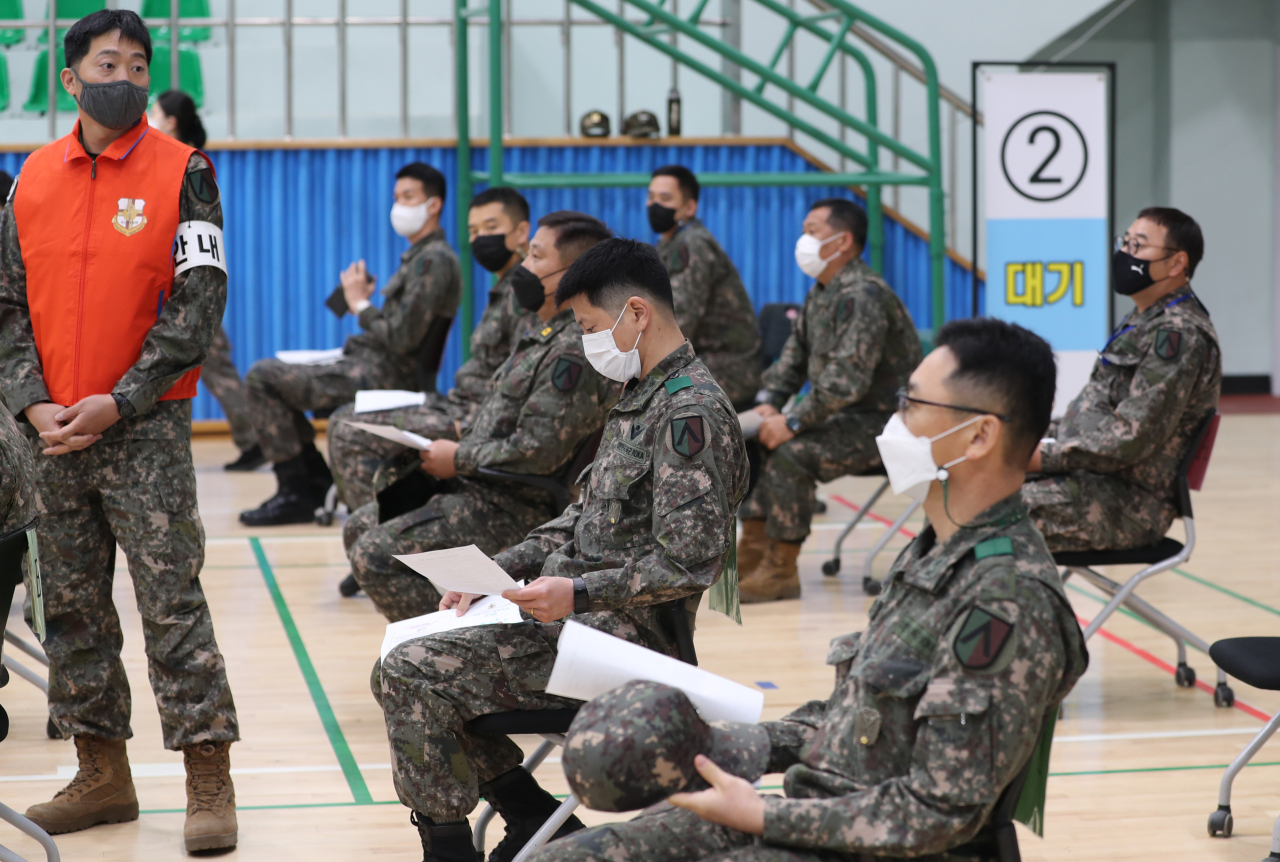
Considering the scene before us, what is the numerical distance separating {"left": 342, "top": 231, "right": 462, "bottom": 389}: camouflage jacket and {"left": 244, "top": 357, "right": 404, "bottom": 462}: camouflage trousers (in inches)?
10.4

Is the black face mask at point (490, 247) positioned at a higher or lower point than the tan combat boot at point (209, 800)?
higher

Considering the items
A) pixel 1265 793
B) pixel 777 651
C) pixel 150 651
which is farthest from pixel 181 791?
pixel 1265 793

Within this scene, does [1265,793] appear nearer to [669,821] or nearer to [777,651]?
[777,651]

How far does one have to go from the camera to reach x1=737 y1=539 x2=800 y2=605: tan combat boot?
538 cm

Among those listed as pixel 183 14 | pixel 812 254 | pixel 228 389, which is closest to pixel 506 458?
pixel 812 254

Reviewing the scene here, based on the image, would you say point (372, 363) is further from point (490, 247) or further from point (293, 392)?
point (490, 247)

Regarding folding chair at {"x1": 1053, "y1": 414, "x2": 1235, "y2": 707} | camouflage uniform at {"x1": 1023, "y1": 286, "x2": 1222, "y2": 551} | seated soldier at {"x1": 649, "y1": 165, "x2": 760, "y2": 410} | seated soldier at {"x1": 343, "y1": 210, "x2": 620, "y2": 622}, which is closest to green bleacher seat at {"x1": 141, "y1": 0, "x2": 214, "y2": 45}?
seated soldier at {"x1": 649, "y1": 165, "x2": 760, "y2": 410}

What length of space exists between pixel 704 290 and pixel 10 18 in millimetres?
5514

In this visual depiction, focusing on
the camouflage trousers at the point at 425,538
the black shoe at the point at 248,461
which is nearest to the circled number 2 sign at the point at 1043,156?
the camouflage trousers at the point at 425,538

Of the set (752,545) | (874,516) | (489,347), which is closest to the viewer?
(489,347)

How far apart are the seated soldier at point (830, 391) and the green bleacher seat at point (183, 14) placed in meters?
5.35

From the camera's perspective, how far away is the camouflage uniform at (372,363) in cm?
Answer: 592

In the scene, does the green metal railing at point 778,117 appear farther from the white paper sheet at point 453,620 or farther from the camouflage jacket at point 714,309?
the white paper sheet at point 453,620

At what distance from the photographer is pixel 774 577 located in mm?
5418
